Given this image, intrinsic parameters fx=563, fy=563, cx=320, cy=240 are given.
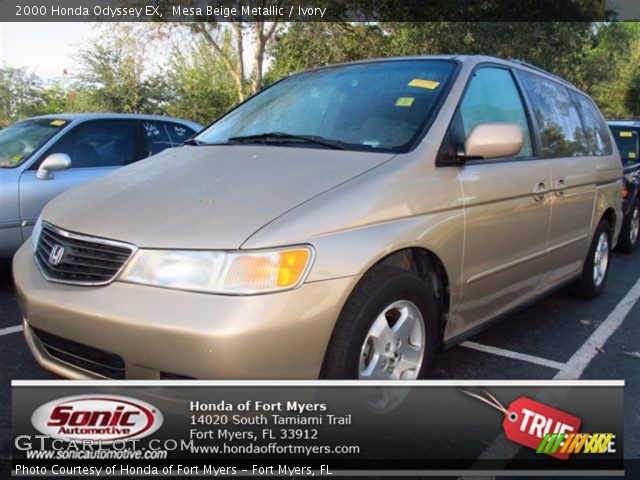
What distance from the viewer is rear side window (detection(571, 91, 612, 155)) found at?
4.52 metres

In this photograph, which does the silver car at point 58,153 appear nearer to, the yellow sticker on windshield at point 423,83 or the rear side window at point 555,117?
the yellow sticker on windshield at point 423,83

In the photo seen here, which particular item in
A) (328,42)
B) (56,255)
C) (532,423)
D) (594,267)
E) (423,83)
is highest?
(328,42)

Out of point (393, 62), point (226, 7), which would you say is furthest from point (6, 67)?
point (393, 62)

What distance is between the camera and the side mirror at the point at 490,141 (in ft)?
9.03

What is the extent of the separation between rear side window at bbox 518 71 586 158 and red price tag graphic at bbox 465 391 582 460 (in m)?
1.77

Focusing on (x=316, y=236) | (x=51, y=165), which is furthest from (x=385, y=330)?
(x=51, y=165)

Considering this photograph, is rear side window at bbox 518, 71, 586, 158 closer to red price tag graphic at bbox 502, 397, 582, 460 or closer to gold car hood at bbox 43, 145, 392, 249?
gold car hood at bbox 43, 145, 392, 249

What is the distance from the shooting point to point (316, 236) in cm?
213

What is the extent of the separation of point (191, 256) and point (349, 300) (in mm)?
627

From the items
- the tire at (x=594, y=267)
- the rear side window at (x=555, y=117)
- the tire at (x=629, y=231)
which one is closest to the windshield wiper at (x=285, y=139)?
the rear side window at (x=555, y=117)

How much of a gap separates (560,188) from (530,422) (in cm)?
181

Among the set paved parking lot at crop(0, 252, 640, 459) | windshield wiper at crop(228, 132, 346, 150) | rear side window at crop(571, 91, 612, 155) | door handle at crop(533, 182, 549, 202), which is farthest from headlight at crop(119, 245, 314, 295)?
rear side window at crop(571, 91, 612, 155)

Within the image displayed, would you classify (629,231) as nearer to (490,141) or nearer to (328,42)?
(490,141)

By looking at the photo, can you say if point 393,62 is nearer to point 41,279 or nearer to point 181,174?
point 181,174
